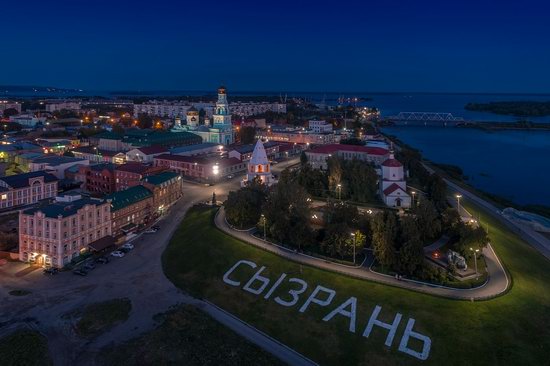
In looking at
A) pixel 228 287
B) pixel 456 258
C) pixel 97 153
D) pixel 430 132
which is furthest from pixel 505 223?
pixel 430 132

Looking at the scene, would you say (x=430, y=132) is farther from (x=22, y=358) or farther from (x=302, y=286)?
(x=22, y=358)

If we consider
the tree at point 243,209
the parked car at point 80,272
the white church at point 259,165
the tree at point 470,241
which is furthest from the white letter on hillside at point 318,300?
the white church at point 259,165

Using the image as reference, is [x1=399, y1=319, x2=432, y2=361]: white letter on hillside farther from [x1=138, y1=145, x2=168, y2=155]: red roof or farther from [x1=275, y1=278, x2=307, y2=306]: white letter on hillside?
[x1=138, y1=145, x2=168, y2=155]: red roof

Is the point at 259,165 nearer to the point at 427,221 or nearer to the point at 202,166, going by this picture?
the point at 202,166

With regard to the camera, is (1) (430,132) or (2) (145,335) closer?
(2) (145,335)

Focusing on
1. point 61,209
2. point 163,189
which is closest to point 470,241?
point 163,189
